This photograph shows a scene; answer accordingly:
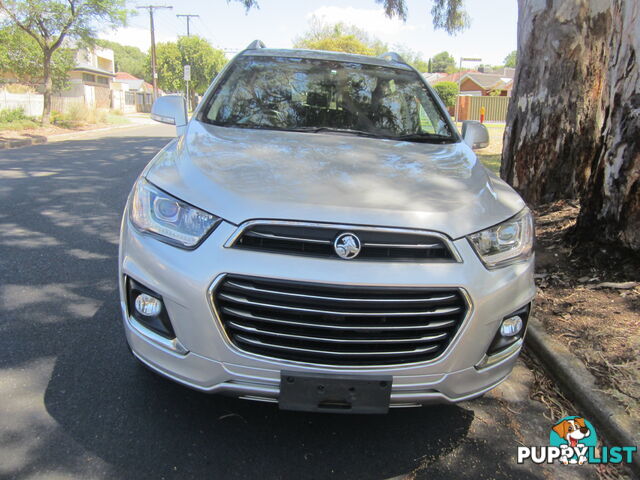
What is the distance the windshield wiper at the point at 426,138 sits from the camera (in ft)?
10.7

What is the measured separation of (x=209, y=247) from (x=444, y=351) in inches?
41.5

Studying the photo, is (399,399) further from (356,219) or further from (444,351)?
(356,219)

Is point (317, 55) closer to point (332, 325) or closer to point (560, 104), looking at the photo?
point (332, 325)

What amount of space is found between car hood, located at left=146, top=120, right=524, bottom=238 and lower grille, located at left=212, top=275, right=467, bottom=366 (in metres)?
0.28

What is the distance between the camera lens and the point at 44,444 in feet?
7.32

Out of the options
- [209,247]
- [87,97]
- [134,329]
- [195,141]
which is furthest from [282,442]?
[87,97]

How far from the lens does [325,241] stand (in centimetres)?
201

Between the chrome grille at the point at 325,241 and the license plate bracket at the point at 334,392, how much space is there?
19.0 inches

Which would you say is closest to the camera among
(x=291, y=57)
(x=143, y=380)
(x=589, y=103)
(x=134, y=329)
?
(x=134, y=329)

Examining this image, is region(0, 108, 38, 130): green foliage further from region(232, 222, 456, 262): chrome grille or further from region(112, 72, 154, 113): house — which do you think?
region(112, 72, 154, 113): house

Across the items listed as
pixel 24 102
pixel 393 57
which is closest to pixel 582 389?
pixel 393 57

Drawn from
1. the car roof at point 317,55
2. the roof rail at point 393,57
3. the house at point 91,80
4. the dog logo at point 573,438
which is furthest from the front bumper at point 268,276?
the house at point 91,80

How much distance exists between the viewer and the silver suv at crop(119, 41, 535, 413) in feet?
6.49

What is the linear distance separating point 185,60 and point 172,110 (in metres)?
75.0
